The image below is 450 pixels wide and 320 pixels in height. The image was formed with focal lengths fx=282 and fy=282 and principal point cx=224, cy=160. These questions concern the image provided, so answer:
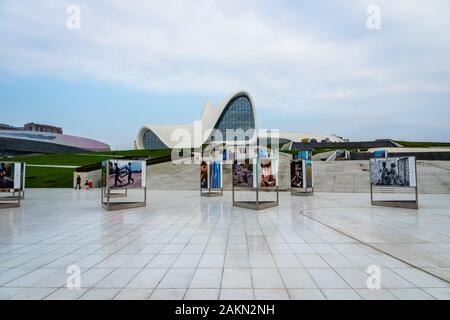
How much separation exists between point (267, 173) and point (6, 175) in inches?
465

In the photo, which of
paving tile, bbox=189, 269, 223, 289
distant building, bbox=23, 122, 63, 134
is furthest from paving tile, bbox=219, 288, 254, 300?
distant building, bbox=23, 122, 63, 134

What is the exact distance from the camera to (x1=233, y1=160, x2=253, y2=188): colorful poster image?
40.9 ft

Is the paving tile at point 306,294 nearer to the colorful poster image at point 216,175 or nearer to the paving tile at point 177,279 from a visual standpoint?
the paving tile at point 177,279

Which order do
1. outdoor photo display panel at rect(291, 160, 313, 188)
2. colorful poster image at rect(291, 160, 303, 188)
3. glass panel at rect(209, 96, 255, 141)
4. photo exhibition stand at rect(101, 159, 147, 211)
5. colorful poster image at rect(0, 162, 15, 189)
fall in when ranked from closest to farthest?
photo exhibition stand at rect(101, 159, 147, 211), colorful poster image at rect(0, 162, 15, 189), outdoor photo display panel at rect(291, 160, 313, 188), colorful poster image at rect(291, 160, 303, 188), glass panel at rect(209, 96, 255, 141)

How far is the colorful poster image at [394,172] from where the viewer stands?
1133cm

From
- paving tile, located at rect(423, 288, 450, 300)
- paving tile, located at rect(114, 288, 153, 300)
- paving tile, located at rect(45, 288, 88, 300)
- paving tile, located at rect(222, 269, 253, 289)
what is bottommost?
paving tile, located at rect(423, 288, 450, 300)

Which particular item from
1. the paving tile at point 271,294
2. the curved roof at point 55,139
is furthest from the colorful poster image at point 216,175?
the curved roof at point 55,139

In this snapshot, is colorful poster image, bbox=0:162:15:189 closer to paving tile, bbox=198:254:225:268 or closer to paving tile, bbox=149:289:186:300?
paving tile, bbox=198:254:225:268

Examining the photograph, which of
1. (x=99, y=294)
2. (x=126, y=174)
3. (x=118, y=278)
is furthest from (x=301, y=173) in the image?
(x=99, y=294)

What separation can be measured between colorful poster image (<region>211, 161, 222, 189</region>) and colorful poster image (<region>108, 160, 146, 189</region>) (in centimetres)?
564

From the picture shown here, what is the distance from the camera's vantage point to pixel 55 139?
75.4 m

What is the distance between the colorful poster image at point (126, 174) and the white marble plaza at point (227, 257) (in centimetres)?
291
